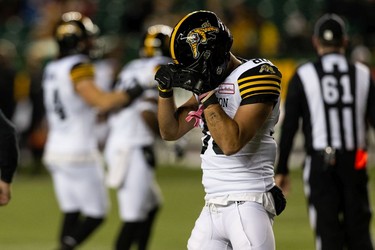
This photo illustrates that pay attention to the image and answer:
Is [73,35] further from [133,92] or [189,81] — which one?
[189,81]

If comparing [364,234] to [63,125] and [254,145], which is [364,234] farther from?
[63,125]

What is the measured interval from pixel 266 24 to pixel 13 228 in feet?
24.3

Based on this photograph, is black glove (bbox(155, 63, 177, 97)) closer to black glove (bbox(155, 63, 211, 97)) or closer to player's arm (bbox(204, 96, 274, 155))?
black glove (bbox(155, 63, 211, 97))

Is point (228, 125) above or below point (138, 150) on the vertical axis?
above

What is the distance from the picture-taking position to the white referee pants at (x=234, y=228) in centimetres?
474

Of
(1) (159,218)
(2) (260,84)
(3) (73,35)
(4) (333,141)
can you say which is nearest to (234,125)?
(2) (260,84)

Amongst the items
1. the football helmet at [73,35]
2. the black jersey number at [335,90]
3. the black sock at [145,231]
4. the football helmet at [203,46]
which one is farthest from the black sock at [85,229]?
the football helmet at [203,46]

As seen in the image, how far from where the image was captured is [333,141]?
21.9 ft

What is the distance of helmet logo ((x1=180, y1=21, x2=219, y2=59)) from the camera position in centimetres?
469

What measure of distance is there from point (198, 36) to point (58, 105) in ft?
11.0

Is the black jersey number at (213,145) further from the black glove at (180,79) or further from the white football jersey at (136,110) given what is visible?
the white football jersey at (136,110)

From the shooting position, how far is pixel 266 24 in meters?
16.9

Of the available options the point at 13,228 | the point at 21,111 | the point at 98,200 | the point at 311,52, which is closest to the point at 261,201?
the point at 98,200

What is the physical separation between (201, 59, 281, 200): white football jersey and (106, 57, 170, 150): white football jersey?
3019mm
